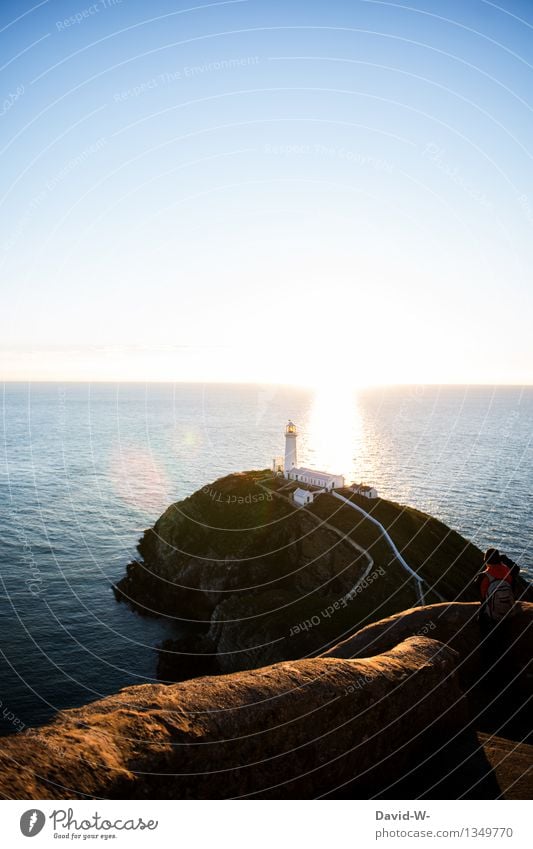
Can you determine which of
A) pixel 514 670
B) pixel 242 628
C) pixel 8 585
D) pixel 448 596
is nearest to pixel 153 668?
pixel 242 628

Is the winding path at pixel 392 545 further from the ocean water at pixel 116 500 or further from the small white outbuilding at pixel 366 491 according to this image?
the ocean water at pixel 116 500

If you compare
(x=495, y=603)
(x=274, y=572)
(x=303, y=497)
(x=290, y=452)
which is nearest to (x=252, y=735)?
(x=495, y=603)

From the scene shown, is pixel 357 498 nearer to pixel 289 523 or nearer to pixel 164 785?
pixel 289 523

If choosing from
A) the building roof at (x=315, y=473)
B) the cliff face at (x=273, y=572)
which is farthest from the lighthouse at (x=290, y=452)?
the cliff face at (x=273, y=572)

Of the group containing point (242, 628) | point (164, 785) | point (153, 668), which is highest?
point (164, 785)

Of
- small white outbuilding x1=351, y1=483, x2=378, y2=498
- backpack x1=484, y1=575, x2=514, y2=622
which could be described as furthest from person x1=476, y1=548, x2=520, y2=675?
small white outbuilding x1=351, y1=483, x2=378, y2=498

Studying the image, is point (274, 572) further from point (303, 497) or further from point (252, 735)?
point (252, 735)
